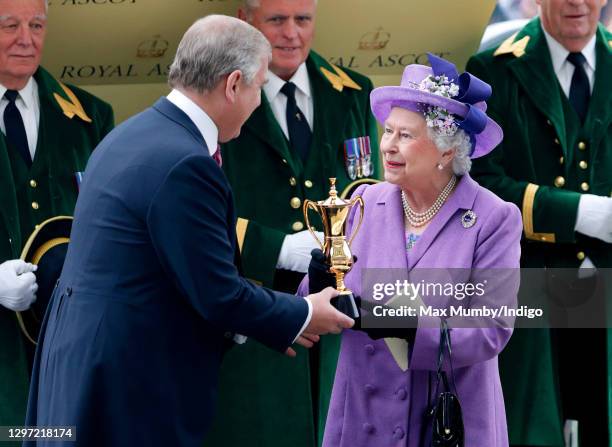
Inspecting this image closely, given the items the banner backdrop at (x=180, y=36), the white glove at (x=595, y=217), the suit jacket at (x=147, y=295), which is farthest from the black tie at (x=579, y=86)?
the suit jacket at (x=147, y=295)

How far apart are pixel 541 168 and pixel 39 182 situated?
84.2 inches

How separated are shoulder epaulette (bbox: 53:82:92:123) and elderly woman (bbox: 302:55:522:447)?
1.55 metres

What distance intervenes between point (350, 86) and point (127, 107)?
103cm

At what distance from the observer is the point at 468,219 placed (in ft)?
12.2

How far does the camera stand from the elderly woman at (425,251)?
143 inches

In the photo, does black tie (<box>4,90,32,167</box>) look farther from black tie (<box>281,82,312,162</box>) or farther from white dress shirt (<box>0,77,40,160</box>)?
black tie (<box>281,82,312,162</box>)

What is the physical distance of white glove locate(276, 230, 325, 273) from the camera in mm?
4879

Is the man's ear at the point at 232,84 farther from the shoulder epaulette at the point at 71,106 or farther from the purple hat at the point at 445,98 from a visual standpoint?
the shoulder epaulette at the point at 71,106

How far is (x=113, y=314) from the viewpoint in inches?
135

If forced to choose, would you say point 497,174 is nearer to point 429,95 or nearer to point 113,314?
point 429,95

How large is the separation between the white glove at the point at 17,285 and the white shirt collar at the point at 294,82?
124 cm

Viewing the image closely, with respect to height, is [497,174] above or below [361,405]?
above

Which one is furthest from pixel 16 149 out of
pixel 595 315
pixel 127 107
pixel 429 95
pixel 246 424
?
pixel 595 315

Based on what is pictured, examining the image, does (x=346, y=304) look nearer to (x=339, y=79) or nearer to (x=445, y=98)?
(x=445, y=98)
